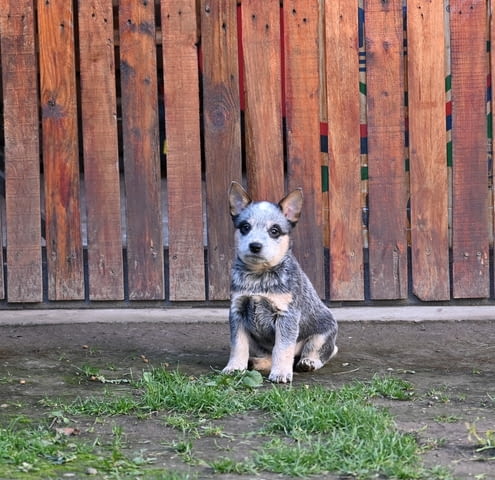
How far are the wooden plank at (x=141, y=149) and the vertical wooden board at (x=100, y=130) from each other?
9cm

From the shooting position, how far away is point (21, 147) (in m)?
7.23

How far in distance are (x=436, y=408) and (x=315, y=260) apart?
2.47 metres

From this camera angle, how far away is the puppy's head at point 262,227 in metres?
5.73

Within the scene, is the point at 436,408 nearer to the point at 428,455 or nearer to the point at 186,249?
the point at 428,455

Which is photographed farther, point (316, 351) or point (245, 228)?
point (316, 351)

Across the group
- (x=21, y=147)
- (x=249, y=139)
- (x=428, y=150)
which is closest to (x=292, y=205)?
(x=249, y=139)

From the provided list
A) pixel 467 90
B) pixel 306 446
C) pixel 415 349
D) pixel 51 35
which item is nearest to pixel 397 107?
pixel 467 90

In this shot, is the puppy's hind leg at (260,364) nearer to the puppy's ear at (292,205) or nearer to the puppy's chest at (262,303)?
the puppy's chest at (262,303)

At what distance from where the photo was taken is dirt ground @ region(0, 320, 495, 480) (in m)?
4.49

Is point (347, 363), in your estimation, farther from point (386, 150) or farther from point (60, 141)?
point (60, 141)

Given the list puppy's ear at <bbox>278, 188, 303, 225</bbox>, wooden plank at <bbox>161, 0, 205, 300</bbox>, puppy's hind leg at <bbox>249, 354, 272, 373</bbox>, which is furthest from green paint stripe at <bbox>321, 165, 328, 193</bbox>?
puppy's hind leg at <bbox>249, 354, 272, 373</bbox>

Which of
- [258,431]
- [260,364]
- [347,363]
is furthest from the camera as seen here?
[347,363]

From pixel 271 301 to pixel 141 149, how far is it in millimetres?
1953

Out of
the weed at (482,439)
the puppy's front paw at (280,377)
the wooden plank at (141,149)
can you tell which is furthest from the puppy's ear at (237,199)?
the weed at (482,439)
